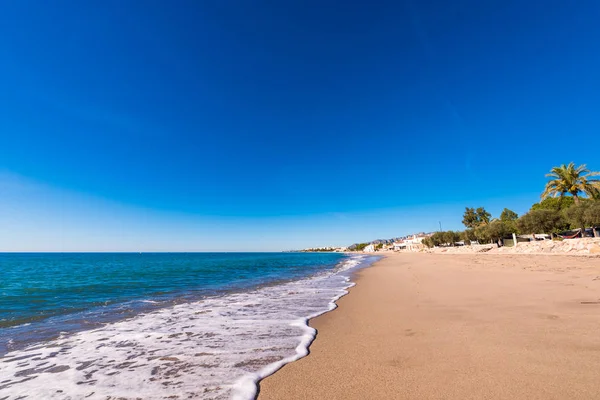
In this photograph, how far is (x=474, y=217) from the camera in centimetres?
8581

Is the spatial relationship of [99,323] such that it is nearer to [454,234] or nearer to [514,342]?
[514,342]

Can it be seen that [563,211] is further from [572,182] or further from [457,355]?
[457,355]

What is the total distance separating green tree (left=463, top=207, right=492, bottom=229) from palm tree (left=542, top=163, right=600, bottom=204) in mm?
49699

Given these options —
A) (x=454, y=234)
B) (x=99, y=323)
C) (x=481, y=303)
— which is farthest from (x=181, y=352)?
(x=454, y=234)

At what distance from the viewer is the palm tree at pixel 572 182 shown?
35.9m

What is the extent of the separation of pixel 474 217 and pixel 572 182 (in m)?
53.0

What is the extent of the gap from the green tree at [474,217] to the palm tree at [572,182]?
49699mm

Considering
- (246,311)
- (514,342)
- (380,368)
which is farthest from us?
(246,311)

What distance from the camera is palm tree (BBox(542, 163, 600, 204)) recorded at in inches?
1414

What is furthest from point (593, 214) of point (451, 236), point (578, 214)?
point (451, 236)

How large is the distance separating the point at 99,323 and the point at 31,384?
467cm

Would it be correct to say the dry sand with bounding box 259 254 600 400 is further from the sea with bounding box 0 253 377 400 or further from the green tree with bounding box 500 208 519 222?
the green tree with bounding box 500 208 519 222

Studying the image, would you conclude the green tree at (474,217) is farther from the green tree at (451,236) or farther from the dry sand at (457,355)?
the dry sand at (457,355)

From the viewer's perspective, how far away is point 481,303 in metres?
8.05
